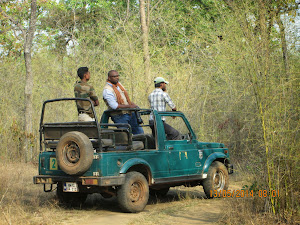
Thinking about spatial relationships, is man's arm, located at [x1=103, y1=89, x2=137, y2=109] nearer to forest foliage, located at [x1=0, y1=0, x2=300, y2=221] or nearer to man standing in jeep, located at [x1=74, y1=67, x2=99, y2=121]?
man standing in jeep, located at [x1=74, y1=67, x2=99, y2=121]

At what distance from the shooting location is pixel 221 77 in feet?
46.8

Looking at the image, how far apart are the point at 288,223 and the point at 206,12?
2324 centimetres

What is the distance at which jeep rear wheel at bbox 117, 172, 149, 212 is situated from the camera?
7.79 meters

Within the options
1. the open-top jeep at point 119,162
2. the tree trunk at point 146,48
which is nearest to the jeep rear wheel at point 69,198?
the open-top jeep at point 119,162

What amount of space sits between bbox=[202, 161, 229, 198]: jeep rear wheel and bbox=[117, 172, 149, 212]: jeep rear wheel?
1.79 metres

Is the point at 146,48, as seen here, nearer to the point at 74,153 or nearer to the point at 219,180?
the point at 219,180

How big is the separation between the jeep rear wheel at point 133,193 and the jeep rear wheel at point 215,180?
5.88ft

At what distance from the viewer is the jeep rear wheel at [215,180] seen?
31.1ft

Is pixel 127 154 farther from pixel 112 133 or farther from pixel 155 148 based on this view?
pixel 155 148

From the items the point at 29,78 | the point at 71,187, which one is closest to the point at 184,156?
the point at 71,187

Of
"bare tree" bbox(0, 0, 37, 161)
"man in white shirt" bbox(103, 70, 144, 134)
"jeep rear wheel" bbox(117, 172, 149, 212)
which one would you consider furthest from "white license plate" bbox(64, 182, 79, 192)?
"bare tree" bbox(0, 0, 37, 161)

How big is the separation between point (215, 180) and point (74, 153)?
3.42 meters

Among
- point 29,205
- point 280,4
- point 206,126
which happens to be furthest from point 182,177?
point 206,126

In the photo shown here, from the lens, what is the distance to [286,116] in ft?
20.9
